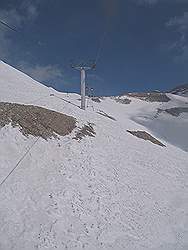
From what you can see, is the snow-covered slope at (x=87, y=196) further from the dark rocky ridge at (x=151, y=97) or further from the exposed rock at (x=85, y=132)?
the dark rocky ridge at (x=151, y=97)

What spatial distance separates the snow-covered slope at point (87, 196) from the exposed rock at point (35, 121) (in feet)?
2.07

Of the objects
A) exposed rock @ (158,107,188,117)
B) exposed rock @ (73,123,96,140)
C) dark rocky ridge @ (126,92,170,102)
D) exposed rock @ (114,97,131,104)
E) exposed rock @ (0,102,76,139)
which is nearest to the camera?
exposed rock @ (0,102,76,139)

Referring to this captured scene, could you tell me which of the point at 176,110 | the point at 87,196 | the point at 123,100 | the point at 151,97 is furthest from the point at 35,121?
the point at 151,97

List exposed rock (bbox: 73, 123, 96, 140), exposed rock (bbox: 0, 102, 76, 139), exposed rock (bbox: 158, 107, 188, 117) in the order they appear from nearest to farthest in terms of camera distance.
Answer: exposed rock (bbox: 0, 102, 76, 139), exposed rock (bbox: 73, 123, 96, 140), exposed rock (bbox: 158, 107, 188, 117)

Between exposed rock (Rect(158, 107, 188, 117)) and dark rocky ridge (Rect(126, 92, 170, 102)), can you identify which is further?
dark rocky ridge (Rect(126, 92, 170, 102))

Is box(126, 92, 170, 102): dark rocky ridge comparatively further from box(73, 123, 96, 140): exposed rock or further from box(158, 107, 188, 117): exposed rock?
box(73, 123, 96, 140): exposed rock

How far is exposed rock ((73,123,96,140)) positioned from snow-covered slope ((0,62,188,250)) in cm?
37

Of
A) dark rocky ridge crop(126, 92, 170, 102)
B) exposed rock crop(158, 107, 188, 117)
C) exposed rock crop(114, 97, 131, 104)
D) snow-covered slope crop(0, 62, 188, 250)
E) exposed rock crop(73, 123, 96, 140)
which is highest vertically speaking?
dark rocky ridge crop(126, 92, 170, 102)

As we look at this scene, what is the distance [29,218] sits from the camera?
14234 millimetres

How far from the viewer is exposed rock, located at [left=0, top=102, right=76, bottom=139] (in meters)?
20.8

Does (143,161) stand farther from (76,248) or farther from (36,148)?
(76,248)

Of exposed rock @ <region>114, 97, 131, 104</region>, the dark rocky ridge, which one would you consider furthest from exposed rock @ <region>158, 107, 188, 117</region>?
the dark rocky ridge

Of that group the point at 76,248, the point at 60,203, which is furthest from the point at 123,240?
the point at 60,203

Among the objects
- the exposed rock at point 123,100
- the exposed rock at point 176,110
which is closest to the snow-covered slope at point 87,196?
the exposed rock at point 176,110
